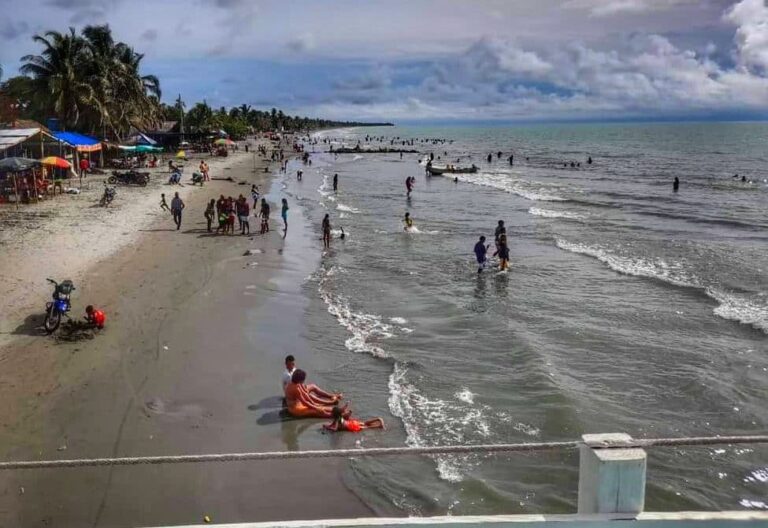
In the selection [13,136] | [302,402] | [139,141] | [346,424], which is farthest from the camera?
[139,141]

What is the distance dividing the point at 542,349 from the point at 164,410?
24.8 ft

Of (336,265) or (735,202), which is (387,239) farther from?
(735,202)

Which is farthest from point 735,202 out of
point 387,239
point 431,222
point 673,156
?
point 673,156

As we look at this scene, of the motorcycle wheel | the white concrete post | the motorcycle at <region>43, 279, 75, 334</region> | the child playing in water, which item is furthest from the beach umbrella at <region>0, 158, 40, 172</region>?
the white concrete post

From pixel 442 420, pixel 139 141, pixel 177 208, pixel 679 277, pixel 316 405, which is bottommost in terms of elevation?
pixel 442 420

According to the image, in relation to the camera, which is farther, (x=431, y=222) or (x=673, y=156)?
(x=673, y=156)

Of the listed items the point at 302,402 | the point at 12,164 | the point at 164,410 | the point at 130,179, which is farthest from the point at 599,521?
the point at 130,179

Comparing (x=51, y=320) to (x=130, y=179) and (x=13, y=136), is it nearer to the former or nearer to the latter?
(x=13, y=136)

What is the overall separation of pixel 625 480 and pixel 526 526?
1.57ft

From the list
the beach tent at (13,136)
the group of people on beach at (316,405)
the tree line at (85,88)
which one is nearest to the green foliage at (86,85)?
the tree line at (85,88)

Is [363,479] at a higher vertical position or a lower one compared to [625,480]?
lower

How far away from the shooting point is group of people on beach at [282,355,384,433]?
9586mm

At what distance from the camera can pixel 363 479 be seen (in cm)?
830

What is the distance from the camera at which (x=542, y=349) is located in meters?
13.5
